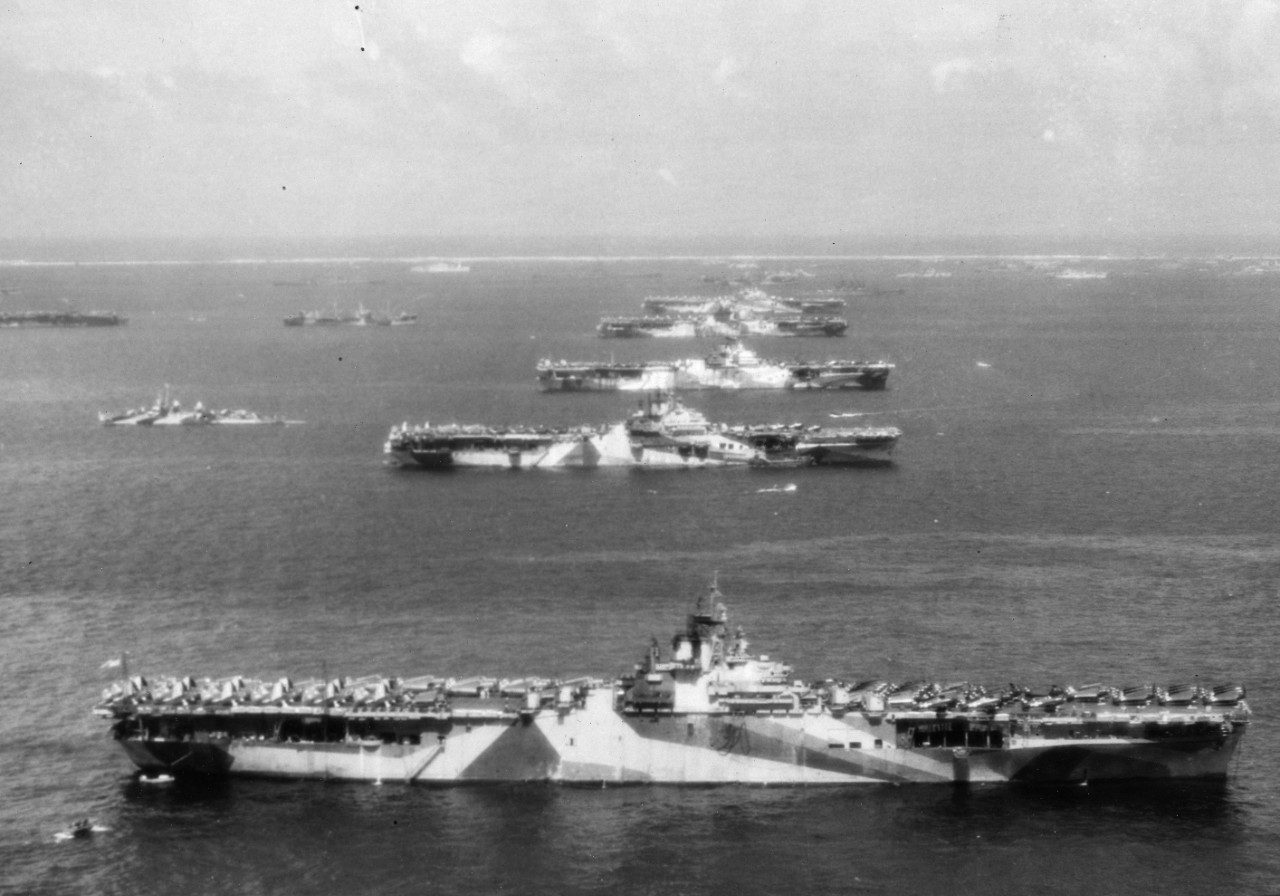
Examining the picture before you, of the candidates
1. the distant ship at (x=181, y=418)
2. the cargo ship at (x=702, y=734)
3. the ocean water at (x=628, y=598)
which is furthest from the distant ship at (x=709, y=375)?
the cargo ship at (x=702, y=734)

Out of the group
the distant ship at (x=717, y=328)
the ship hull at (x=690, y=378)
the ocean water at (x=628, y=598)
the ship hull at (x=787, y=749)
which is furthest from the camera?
the distant ship at (x=717, y=328)

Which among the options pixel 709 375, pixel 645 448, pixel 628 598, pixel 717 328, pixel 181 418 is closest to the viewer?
pixel 628 598

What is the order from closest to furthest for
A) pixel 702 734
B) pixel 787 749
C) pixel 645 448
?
pixel 787 749, pixel 702 734, pixel 645 448

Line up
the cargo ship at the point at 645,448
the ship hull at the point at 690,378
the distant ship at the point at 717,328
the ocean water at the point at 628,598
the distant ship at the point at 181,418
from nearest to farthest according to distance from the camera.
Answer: the ocean water at the point at 628,598 < the cargo ship at the point at 645,448 < the distant ship at the point at 181,418 < the ship hull at the point at 690,378 < the distant ship at the point at 717,328

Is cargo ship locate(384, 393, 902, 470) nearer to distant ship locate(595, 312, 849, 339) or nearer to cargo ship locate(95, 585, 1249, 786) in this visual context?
cargo ship locate(95, 585, 1249, 786)

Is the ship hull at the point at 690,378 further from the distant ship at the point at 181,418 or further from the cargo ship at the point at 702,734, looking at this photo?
the cargo ship at the point at 702,734

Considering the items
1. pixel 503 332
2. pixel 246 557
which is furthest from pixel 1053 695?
pixel 503 332

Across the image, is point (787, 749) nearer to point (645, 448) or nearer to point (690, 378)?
point (645, 448)

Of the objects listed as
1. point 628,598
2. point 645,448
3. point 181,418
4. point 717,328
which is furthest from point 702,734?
point 717,328
